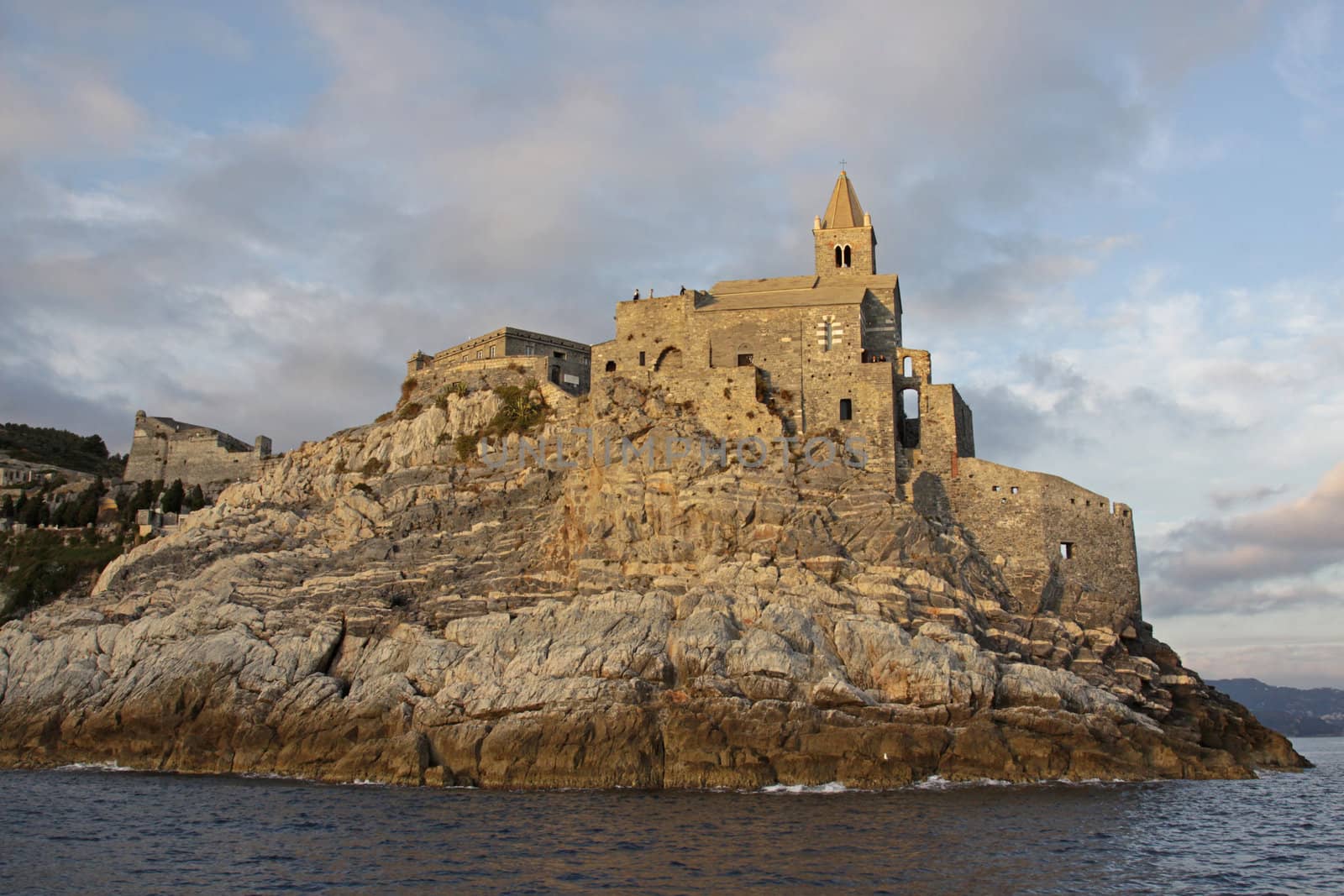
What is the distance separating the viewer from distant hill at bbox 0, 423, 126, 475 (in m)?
84.2

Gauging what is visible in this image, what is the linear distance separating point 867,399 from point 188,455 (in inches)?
1732

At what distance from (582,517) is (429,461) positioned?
12.3m

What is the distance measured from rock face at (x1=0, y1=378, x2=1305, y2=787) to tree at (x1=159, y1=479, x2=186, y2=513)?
47.8 ft

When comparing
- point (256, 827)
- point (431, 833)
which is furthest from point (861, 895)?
point (256, 827)

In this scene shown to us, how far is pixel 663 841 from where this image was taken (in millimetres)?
26281

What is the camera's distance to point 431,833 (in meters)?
27.5

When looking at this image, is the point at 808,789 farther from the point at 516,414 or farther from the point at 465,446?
the point at 516,414

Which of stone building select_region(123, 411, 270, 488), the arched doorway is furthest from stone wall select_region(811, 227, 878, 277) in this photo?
stone building select_region(123, 411, 270, 488)

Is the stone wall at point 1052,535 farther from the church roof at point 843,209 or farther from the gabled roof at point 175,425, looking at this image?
the gabled roof at point 175,425

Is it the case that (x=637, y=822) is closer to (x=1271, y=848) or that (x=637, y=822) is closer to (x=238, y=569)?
(x=1271, y=848)

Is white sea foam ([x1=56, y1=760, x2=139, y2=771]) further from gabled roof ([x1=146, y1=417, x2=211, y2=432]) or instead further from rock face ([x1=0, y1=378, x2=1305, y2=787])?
gabled roof ([x1=146, y1=417, x2=211, y2=432])

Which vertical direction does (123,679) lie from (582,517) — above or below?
below

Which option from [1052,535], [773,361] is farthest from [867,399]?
[1052,535]

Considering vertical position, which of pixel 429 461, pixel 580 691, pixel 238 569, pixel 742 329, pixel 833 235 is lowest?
pixel 580 691
